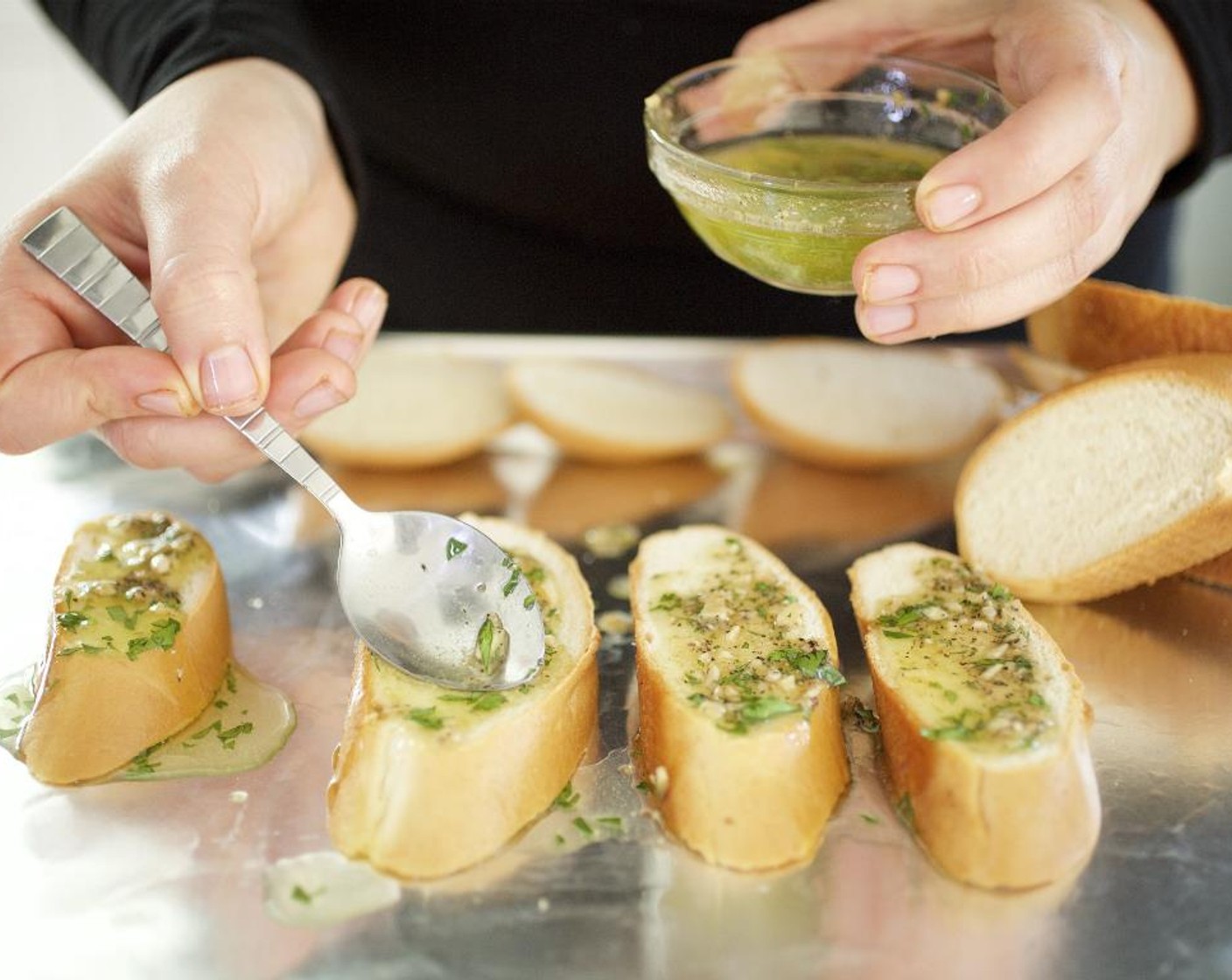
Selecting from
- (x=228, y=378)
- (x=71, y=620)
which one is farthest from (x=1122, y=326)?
(x=71, y=620)

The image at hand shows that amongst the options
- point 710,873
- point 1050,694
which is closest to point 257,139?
point 710,873

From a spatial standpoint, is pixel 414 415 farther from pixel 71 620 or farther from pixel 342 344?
pixel 71 620

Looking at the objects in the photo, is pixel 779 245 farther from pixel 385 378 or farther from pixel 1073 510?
pixel 385 378

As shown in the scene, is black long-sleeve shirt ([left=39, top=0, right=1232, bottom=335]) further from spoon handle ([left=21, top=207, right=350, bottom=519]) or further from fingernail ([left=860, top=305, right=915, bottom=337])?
fingernail ([left=860, top=305, right=915, bottom=337])

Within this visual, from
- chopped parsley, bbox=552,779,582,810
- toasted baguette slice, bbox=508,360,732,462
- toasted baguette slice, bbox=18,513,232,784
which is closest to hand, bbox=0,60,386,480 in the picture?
toasted baguette slice, bbox=18,513,232,784

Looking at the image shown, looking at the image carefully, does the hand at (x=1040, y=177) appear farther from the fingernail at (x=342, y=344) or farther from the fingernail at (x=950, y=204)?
the fingernail at (x=342, y=344)

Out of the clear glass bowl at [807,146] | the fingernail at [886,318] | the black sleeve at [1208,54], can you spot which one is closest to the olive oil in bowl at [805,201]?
the clear glass bowl at [807,146]

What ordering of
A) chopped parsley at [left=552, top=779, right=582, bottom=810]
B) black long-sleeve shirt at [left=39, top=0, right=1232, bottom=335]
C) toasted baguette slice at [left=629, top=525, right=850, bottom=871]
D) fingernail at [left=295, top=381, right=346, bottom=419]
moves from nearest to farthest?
toasted baguette slice at [left=629, top=525, right=850, bottom=871], chopped parsley at [left=552, top=779, right=582, bottom=810], fingernail at [left=295, top=381, right=346, bottom=419], black long-sleeve shirt at [left=39, top=0, right=1232, bottom=335]

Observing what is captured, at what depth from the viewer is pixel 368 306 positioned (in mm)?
2012

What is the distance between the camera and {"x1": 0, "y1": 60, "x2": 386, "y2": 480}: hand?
5.29ft

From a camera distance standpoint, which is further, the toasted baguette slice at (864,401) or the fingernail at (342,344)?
the toasted baguette slice at (864,401)

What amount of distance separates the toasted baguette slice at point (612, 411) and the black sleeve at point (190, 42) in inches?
21.8

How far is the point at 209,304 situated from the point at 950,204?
962 millimetres

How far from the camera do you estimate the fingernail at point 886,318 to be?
170 cm
